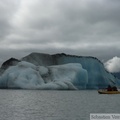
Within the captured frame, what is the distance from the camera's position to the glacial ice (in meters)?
71.8

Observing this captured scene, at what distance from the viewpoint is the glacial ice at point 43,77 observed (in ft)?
236

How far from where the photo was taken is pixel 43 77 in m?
77.8

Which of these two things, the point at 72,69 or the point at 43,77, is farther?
the point at 43,77

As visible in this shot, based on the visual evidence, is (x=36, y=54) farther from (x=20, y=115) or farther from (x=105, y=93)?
(x=20, y=115)

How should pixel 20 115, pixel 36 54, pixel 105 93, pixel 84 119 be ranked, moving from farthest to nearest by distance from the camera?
pixel 36 54, pixel 105 93, pixel 20 115, pixel 84 119

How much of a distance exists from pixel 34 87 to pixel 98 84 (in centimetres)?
2303

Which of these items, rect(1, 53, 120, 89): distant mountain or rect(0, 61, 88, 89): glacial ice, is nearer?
rect(0, 61, 88, 89): glacial ice

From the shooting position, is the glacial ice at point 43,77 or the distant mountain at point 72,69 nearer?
the glacial ice at point 43,77

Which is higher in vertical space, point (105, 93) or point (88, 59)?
point (88, 59)

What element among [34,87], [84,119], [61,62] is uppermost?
[61,62]

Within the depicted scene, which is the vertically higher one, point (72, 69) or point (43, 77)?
A: point (72, 69)

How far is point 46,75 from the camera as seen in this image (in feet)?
257

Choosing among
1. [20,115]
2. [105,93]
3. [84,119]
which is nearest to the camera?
[84,119]

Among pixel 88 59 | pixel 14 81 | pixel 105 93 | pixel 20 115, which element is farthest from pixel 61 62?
pixel 20 115
